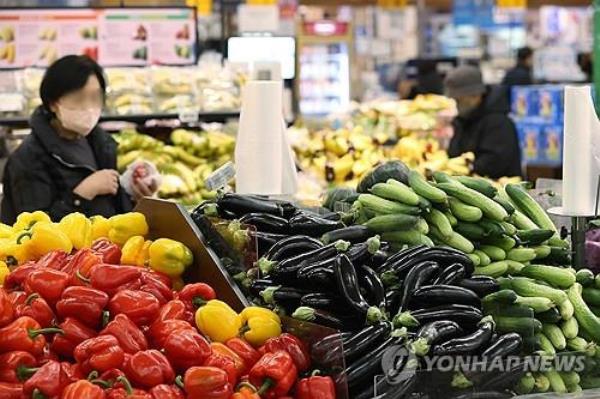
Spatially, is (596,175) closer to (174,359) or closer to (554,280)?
(554,280)

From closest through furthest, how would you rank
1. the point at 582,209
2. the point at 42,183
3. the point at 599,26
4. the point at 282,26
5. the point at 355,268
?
the point at 355,268 < the point at 582,209 < the point at 42,183 < the point at 599,26 < the point at 282,26

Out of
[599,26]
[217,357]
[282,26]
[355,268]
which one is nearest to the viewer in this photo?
[217,357]

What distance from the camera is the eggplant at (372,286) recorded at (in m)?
3.01

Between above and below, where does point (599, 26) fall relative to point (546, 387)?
above

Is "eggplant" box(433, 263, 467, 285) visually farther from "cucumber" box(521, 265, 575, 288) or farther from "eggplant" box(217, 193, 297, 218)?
"eggplant" box(217, 193, 297, 218)

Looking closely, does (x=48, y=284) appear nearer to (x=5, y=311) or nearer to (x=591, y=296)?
(x=5, y=311)

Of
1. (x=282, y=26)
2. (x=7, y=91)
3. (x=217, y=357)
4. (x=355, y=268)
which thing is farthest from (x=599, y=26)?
(x=282, y=26)

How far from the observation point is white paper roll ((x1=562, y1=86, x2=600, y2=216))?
3.78 metres

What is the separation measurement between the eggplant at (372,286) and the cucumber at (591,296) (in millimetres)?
748

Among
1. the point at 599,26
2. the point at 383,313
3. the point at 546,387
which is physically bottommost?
the point at 546,387

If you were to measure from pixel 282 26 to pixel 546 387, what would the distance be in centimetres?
1350

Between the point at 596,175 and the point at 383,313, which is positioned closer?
the point at 383,313

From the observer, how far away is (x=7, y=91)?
7582mm

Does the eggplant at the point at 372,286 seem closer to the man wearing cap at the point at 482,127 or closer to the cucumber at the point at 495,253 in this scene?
the cucumber at the point at 495,253
